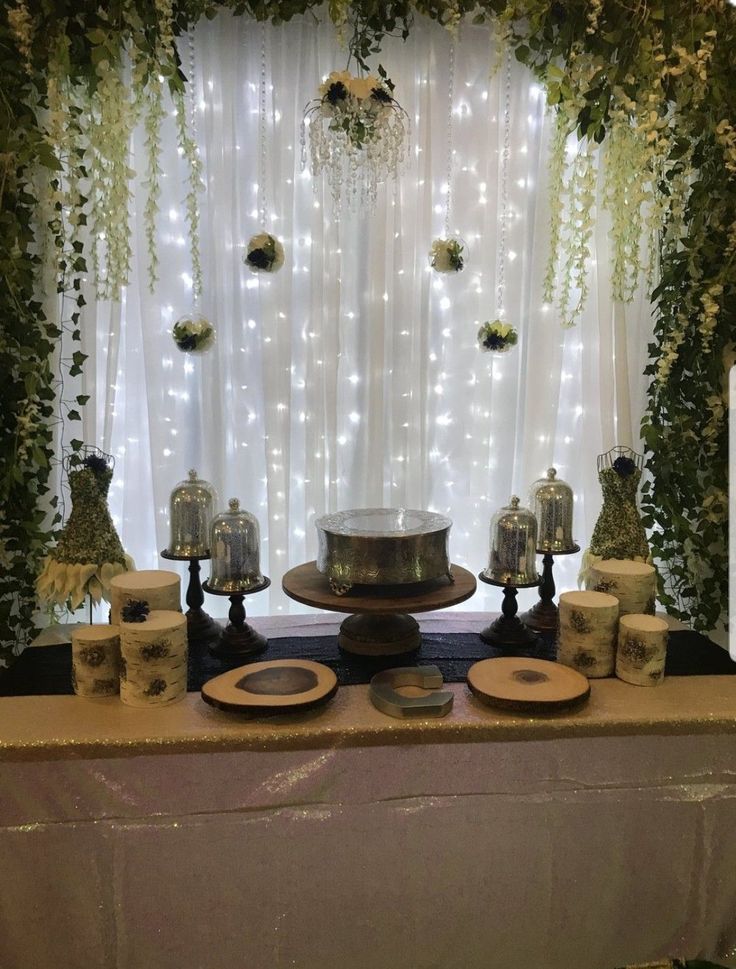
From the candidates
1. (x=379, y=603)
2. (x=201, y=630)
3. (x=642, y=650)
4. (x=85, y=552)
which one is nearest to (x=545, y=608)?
(x=642, y=650)

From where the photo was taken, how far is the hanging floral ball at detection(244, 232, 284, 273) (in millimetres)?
1947

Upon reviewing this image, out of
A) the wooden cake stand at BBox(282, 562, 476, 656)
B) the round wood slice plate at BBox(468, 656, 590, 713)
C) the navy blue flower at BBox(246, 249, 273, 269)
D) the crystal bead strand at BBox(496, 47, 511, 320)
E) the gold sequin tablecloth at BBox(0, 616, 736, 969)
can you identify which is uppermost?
the crystal bead strand at BBox(496, 47, 511, 320)

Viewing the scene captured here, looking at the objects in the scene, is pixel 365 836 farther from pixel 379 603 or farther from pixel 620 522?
pixel 620 522

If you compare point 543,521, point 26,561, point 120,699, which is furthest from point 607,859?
point 26,561

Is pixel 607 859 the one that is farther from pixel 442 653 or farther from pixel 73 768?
pixel 73 768

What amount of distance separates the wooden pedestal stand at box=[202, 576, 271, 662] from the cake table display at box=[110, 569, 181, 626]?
0.14 meters

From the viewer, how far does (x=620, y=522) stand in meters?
1.69

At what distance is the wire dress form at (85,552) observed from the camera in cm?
159

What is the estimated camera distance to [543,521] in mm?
1743

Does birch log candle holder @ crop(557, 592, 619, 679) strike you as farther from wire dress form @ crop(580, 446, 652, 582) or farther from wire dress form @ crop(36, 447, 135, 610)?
wire dress form @ crop(36, 447, 135, 610)

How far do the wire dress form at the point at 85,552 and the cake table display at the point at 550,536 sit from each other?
0.99m

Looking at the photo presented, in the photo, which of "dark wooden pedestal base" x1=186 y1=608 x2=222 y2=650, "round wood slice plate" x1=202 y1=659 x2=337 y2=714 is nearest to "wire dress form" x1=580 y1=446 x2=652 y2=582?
"round wood slice plate" x1=202 y1=659 x2=337 y2=714

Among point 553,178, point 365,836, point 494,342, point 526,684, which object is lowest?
point 365,836

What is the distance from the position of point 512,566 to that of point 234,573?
2.07 feet
